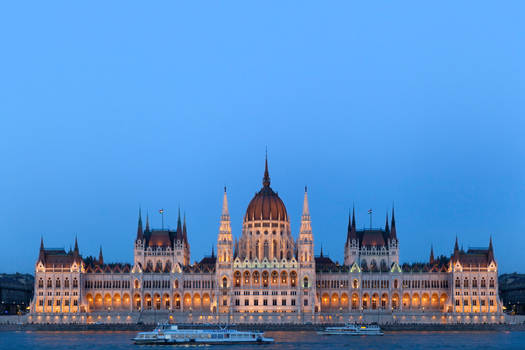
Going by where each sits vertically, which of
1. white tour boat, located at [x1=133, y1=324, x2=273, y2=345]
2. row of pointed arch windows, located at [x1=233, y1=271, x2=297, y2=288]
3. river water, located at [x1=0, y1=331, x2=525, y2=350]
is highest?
row of pointed arch windows, located at [x1=233, y1=271, x2=297, y2=288]

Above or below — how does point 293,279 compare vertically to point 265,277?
below

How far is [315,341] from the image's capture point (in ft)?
486

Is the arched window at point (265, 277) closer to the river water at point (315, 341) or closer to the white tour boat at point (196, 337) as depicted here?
the river water at point (315, 341)

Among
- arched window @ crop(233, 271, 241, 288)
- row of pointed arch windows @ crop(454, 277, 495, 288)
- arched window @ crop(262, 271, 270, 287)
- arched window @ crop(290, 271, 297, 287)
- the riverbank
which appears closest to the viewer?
the riverbank

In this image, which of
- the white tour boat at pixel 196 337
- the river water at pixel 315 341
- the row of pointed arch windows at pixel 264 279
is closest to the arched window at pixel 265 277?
the row of pointed arch windows at pixel 264 279

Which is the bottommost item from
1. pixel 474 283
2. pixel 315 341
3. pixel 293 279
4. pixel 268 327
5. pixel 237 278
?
pixel 315 341

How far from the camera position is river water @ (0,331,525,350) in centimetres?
13762

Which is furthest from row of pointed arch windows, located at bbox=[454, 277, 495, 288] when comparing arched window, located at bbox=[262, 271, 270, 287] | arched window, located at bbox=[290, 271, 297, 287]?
arched window, located at bbox=[262, 271, 270, 287]

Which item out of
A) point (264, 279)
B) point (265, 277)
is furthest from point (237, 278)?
point (265, 277)

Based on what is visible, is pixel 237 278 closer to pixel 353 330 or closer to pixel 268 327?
pixel 268 327

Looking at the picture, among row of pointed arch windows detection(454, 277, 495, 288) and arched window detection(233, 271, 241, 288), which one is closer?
row of pointed arch windows detection(454, 277, 495, 288)

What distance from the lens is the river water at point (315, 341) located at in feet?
452

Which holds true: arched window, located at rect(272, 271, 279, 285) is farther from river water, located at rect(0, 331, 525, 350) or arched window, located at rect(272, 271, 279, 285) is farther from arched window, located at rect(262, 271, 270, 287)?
river water, located at rect(0, 331, 525, 350)

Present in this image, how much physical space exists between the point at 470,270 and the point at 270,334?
5164cm
